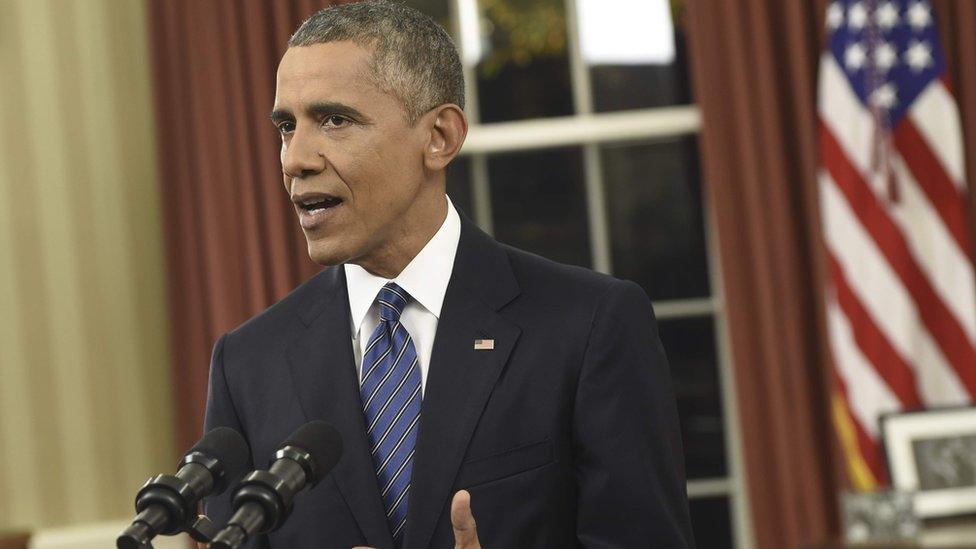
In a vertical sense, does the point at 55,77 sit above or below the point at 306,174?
above

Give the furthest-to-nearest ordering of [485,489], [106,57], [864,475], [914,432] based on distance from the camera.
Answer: [106,57] < [864,475] < [914,432] < [485,489]

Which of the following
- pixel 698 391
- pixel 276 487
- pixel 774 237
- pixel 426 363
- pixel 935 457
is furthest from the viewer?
pixel 698 391

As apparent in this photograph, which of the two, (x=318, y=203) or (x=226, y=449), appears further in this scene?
(x=318, y=203)

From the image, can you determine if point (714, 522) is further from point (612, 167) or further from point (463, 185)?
point (463, 185)

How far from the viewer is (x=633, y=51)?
4.19 m

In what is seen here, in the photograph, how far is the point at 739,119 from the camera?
3.76 meters

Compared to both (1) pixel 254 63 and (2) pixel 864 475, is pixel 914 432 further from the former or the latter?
(1) pixel 254 63

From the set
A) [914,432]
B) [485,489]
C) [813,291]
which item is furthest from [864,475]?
[485,489]

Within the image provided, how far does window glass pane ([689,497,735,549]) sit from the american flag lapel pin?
2727 mm

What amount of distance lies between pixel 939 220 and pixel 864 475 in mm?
774

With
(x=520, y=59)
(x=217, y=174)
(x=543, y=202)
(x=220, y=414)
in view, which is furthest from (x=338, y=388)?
(x=520, y=59)

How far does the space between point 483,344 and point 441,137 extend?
0.30 meters

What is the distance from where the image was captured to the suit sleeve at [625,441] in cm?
153

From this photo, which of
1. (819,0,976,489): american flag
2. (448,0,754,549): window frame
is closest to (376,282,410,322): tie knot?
(819,0,976,489): american flag
